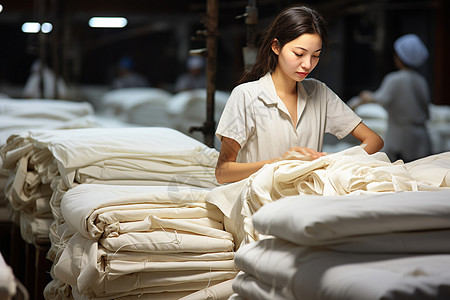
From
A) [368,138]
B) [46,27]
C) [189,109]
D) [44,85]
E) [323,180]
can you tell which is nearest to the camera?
[323,180]

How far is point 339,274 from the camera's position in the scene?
3.99 feet

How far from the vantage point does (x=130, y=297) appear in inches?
74.2

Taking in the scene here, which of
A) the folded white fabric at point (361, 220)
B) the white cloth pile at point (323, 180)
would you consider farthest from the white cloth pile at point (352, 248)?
the white cloth pile at point (323, 180)

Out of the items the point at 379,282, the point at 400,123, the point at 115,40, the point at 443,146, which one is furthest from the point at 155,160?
the point at 115,40

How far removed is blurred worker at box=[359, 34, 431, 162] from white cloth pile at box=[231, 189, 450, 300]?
375 centimetres

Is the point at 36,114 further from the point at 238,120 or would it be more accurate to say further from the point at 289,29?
the point at 289,29

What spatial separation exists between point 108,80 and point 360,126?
4.87 m

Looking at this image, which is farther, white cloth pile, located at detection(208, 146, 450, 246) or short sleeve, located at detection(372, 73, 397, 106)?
short sleeve, located at detection(372, 73, 397, 106)

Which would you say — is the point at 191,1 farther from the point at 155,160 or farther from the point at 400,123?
the point at 155,160

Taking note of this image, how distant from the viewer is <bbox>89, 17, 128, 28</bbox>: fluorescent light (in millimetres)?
6570

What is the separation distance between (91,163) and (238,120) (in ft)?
2.32

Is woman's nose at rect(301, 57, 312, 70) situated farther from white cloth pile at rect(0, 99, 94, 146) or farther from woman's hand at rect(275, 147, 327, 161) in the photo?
white cloth pile at rect(0, 99, 94, 146)

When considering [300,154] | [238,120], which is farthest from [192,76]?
[300,154]

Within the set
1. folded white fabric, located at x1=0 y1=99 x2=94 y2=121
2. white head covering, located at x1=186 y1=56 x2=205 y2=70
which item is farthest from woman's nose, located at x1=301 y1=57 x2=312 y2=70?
white head covering, located at x1=186 y1=56 x2=205 y2=70
